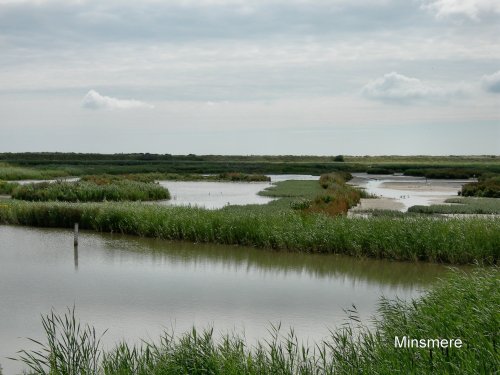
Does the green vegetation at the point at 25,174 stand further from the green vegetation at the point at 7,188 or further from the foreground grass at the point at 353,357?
the foreground grass at the point at 353,357

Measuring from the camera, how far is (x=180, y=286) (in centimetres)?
1413

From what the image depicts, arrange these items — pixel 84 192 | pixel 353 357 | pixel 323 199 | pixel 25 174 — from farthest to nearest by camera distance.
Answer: pixel 25 174
pixel 84 192
pixel 323 199
pixel 353 357

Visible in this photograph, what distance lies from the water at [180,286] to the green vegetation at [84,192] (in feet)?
34.8

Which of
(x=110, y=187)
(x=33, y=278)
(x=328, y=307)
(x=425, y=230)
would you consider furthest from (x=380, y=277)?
(x=110, y=187)

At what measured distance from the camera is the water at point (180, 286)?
10859mm

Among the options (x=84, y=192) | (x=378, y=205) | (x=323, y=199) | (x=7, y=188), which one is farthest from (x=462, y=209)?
(x=7, y=188)

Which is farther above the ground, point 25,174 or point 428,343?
point 25,174

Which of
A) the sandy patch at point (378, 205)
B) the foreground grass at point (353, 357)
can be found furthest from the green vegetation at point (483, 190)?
the foreground grass at point (353, 357)

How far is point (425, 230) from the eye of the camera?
56.9ft

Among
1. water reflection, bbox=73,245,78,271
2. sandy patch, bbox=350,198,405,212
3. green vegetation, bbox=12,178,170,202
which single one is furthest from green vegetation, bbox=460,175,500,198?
water reflection, bbox=73,245,78,271

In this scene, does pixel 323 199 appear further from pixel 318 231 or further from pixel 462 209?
pixel 318 231

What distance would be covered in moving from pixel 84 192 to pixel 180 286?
18748mm

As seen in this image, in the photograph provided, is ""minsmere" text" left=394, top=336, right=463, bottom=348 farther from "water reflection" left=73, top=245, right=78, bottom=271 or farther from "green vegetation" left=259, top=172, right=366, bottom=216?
"green vegetation" left=259, top=172, right=366, bottom=216

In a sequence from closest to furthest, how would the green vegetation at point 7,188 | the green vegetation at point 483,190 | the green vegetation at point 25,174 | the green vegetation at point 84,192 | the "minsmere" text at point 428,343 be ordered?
1. the "minsmere" text at point 428,343
2. the green vegetation at point 84,192
3. the green vegetation at point 7,188
4. the green vegetation at point 483,190
5. the green vegetation at point 25,174
